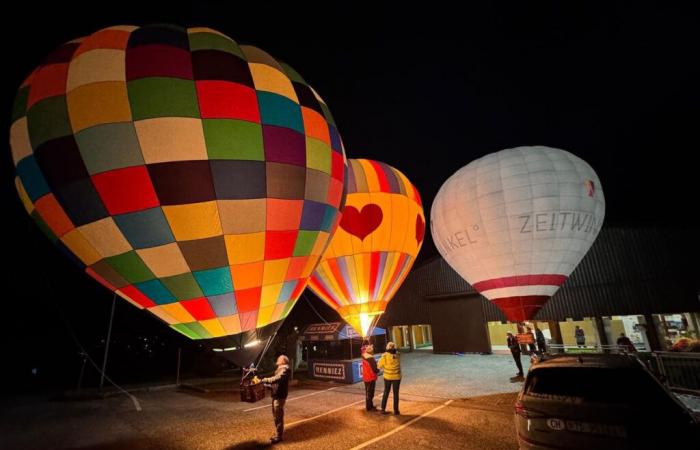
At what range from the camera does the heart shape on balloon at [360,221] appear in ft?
33.2

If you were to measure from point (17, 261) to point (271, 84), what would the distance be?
81.3ft

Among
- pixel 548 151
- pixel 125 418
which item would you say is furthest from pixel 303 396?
pixel 548 151

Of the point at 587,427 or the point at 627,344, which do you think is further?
the point at 627,344

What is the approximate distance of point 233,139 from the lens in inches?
209

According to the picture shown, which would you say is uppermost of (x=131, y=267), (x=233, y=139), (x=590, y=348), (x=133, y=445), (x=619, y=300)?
(x=233, y=139)

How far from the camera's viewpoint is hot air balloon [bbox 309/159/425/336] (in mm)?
10117

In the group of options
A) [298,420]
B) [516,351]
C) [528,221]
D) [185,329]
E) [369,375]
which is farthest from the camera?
[516,351]

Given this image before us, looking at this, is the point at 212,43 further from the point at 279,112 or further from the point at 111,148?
the point at 111,148

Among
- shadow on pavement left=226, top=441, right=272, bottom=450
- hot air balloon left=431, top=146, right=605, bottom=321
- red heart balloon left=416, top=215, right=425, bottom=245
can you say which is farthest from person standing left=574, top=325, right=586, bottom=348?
shadow on pavement left=226, top=441, right=272, bottom=450

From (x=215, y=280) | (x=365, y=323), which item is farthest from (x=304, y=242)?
(x=365, y=323)

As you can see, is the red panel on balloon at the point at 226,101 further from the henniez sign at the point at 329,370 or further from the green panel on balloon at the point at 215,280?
the henniez sign at the point at 329,370

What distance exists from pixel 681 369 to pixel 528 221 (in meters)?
4.69

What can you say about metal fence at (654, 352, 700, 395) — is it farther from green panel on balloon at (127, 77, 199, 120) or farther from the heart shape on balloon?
green panel on balloon at (127, 77, 199, 120)

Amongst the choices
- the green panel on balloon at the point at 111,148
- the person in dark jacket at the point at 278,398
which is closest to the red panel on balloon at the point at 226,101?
the green panel on balloon at the point at 111,148
